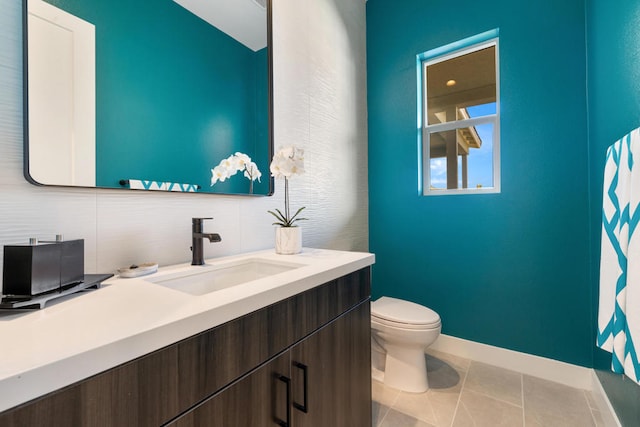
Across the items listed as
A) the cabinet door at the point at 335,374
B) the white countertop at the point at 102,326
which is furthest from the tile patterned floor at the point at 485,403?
the white countertop at the point at 102,326

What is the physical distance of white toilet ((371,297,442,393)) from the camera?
158cm

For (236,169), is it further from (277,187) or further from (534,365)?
(534,365)

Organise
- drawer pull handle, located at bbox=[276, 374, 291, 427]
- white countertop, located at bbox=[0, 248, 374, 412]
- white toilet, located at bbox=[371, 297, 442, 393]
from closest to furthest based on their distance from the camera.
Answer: white countertop, located at bbox=[0, 248, 374, 412]
drawer pull handle, located at bbox=[276, 374, 291, 427]
white toilet, located at bbox=[371, 297, 442, 393]

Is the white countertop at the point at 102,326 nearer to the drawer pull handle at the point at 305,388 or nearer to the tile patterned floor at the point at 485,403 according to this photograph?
the drawer pull handle at the point at 305,388

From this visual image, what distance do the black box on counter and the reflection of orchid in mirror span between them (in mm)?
662

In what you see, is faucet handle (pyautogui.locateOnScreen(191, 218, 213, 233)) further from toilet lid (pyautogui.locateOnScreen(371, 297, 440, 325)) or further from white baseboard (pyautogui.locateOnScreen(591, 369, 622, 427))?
white baseboard (pyautogui.locateOnScreen(591, 369, 622, 427))

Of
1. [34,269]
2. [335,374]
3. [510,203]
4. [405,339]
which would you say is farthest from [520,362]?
[34,269]

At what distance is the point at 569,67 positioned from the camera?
1712mm

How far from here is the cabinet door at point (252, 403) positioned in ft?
1.89

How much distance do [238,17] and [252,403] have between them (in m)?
1.63

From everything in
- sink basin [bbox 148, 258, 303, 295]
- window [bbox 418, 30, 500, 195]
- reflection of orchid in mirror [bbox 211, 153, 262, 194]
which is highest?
window [bbox 418, 30, 500, 195]

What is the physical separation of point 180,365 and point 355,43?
2.61 metres

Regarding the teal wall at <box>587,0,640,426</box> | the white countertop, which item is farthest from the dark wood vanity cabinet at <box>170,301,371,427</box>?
the teal wall at <box>587,0,640,426</box>

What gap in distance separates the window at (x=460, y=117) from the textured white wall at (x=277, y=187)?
544mm
